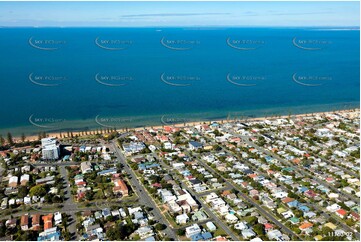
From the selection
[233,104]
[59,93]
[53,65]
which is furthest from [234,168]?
[53,65]

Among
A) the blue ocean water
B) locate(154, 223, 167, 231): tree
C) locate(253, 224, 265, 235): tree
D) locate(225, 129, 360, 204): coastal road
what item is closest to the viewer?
locate(253, 224, 265, 235): tree

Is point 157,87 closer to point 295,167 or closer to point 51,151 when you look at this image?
point 51,151

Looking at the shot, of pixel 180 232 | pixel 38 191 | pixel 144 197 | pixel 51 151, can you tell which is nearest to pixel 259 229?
pixel 180 232

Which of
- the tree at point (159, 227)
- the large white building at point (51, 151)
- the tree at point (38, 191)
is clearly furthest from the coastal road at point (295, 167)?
the tree at point (38, 191)

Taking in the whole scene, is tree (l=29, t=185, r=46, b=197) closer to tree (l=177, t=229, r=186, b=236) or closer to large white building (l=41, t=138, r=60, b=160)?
large white building (l=41, t=138, r=60, b=160)

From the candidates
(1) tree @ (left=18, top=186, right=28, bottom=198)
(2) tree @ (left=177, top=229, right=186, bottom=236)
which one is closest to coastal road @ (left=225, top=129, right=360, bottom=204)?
(2) tree @ (left=177, top=229, right=186, bottom=236)

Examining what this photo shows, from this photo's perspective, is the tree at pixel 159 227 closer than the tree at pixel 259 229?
No

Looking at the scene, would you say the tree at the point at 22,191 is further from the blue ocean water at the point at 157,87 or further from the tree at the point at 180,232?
the blue ocean water at the point at 157,87

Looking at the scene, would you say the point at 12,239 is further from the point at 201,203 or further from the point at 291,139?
the point at 291,139
